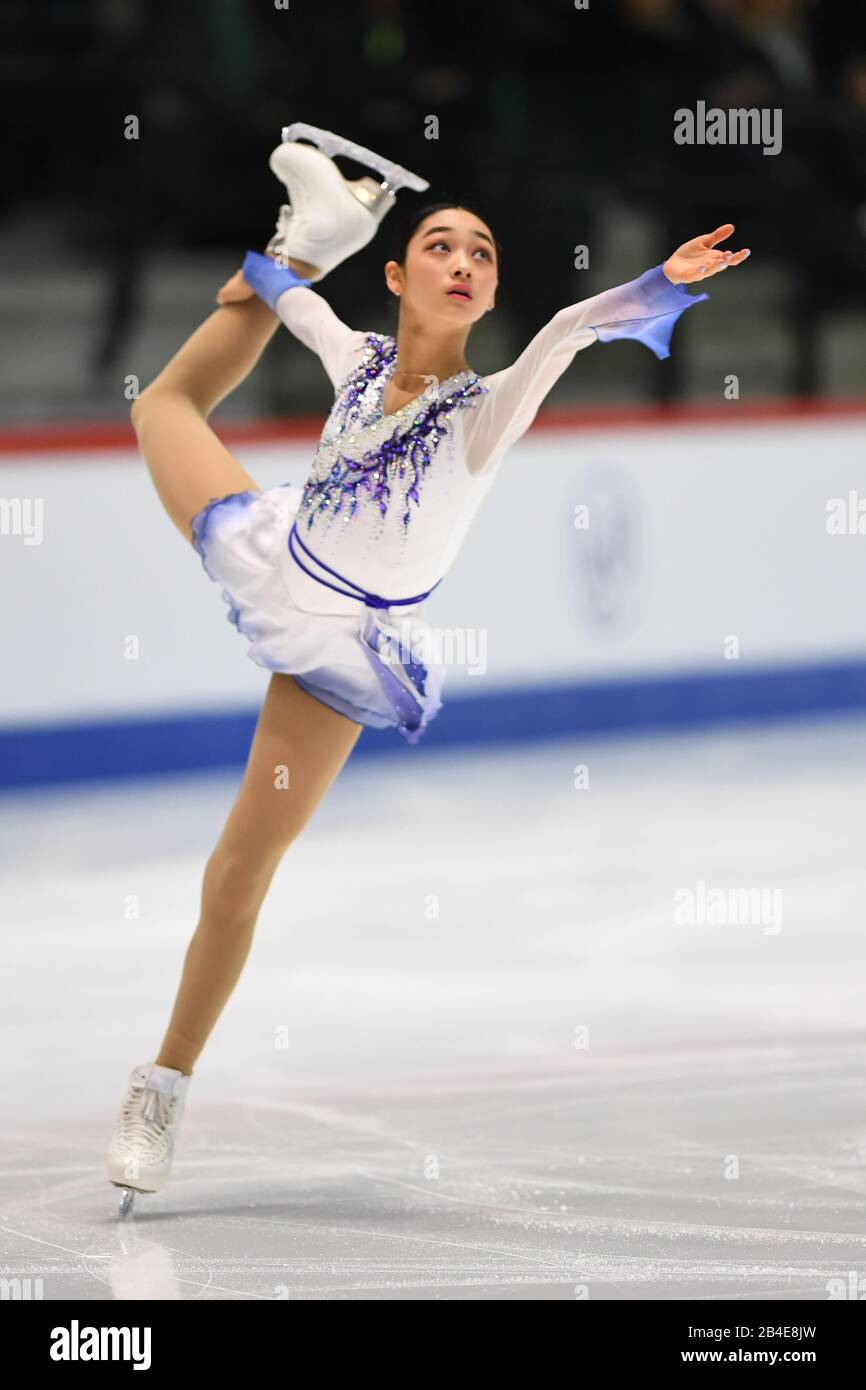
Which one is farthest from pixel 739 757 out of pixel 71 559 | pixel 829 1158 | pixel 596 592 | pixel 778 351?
pixel 829 1158

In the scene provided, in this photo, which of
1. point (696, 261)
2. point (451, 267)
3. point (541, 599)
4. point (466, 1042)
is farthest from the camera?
point (541, 599)

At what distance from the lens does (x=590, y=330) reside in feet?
9.05

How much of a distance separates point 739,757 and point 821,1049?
9.48 feet

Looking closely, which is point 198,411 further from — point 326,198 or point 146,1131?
point 146,1131

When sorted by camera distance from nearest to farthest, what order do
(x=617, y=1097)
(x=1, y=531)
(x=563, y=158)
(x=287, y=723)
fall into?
(x=287, y=723) → (x=617, y=1097) → (x=1, y=531) → (x=563, y=158)

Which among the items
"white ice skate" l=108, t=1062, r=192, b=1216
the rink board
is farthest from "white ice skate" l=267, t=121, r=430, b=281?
the rink board

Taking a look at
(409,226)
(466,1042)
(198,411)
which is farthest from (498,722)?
(409,226)

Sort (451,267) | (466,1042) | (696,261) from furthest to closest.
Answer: (466,1042)
(451,267)
(696,261)

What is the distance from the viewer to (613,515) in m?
6.89

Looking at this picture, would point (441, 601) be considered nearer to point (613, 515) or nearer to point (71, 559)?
point (613, 515)

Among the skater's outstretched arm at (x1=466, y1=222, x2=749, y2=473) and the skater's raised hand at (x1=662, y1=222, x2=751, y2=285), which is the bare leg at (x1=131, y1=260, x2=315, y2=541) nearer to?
the skater's outstretched arm at (x1=466, y1=222, x2=749, y2=473)

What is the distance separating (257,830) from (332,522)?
47 cm

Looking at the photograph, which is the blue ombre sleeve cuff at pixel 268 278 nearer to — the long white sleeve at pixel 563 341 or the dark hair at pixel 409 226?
the dark hair at pixel 409 226

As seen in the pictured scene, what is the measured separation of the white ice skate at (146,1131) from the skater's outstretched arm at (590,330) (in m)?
1.05
